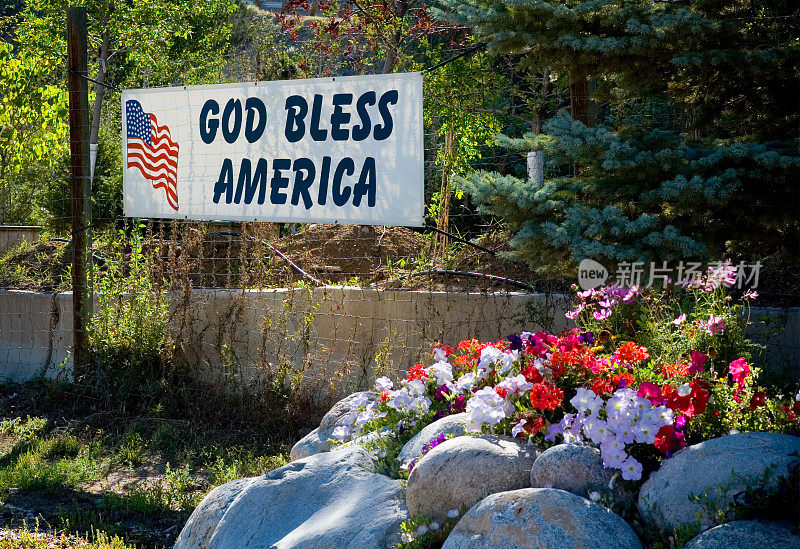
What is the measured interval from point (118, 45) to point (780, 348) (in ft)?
40.1

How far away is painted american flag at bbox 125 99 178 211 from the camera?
6664 mm

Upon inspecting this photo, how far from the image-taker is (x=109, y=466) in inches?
220

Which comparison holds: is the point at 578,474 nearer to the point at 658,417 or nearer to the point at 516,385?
the point at 658,417

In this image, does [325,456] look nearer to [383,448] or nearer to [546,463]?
[383,448]

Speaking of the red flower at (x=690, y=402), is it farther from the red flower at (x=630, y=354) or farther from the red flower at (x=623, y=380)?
the red flower at (x=630, y=354)

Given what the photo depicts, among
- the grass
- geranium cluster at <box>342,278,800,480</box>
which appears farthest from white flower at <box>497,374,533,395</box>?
the grass

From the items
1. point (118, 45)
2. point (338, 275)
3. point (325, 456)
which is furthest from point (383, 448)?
point (118, 45)

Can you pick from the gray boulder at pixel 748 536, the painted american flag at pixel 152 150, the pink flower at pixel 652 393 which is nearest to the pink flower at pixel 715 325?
the pink flower at pixel 652 393

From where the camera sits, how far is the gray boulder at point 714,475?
2842 millimetres

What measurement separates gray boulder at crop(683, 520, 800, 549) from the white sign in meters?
3.30

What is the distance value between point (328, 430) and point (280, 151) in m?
2.36

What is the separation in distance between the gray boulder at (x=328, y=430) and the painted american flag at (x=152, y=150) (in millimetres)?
2681

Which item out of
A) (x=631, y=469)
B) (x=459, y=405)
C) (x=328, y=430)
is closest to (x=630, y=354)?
(x=631, y=469)

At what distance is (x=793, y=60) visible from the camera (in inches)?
176
